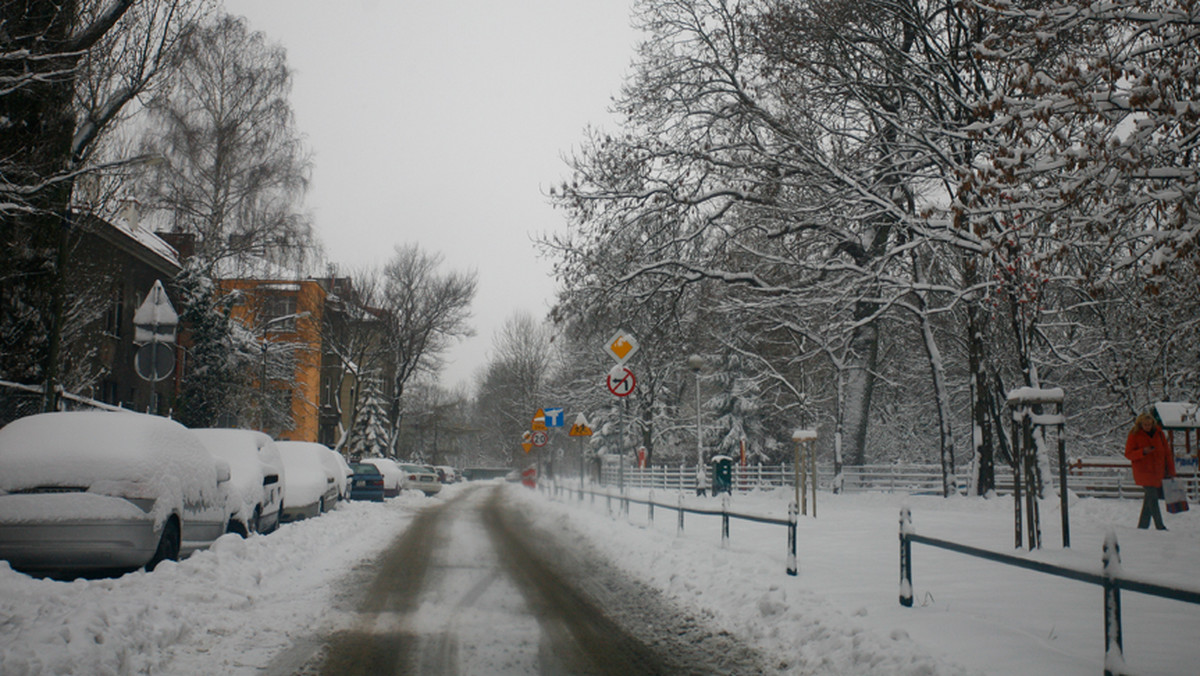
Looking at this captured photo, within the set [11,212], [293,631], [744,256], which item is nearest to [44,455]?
[293,631]

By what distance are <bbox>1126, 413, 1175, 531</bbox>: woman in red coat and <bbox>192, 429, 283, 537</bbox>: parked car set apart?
524 inches

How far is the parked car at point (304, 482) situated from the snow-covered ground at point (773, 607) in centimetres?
331

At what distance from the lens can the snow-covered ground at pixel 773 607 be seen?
211 inches

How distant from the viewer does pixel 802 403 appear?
107ft

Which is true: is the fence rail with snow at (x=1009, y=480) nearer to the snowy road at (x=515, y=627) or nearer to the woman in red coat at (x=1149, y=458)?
the woman in red coat at (x=1149, y=458)

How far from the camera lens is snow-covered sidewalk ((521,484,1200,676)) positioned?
5.45 metres

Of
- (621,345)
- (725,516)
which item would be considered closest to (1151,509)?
(725,516)

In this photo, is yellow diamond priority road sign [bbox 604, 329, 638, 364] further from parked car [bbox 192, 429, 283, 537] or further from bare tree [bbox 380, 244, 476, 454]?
bare tree [bbox 380, 244, 476, 454]

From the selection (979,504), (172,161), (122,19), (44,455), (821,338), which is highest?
(172,161)

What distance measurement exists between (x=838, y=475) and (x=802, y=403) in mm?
4942

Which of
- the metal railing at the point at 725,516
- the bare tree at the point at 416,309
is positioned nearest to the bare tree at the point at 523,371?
the bare tree at the point at 416,309

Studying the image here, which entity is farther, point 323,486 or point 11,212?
point 323,486

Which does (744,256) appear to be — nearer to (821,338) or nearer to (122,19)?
(821,338)

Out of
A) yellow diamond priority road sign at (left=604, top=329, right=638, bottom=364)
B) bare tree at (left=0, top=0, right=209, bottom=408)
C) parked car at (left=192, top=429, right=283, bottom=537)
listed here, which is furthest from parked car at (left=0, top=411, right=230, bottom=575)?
yellow diamond priority road sign at (left=604, top=329, right=638, bottom=364)
